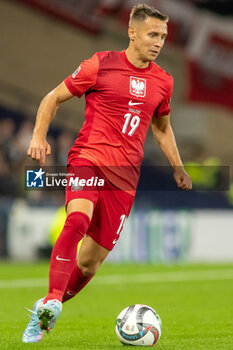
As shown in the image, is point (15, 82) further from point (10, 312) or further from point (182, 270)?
point (10, 312)

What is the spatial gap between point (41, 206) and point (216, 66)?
11639mm

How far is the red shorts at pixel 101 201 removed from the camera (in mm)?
5098

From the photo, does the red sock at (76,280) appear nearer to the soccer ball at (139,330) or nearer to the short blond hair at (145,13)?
the soccer ball at (139,330)

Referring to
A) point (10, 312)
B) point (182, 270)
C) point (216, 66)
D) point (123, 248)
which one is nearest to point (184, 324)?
point (10, 312)

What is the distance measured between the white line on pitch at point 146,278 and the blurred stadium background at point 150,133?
4.46ft

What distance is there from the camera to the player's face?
5.25m

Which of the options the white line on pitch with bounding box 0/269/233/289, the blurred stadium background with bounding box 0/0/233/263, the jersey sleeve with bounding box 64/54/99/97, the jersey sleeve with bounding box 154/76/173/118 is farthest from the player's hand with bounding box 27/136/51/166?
the white line on pitch with bounding box 0/269/233/289

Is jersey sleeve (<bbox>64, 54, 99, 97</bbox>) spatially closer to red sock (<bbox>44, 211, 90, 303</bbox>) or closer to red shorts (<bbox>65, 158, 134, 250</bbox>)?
red shorts (<bbox>65, 158, 134, 250</bbox>)

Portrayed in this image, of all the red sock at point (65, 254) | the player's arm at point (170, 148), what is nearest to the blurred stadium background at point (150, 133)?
the player's arm at point (170, 148)

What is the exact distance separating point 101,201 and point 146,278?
6.34m

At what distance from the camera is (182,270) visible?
12.7 m

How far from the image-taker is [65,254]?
15.7 feet
